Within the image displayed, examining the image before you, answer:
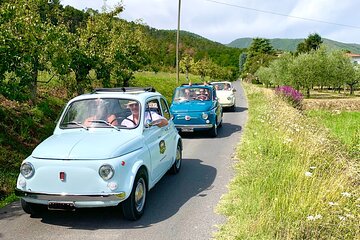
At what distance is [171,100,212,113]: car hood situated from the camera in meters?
12.0

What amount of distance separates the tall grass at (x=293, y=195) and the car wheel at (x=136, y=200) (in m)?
1.20

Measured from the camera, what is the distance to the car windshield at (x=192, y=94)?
42.4 feet

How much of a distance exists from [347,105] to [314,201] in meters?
26.7

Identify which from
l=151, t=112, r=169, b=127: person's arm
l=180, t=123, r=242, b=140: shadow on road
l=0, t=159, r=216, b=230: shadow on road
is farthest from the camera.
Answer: l=180, t=123, r=242, b=140: shadow on road

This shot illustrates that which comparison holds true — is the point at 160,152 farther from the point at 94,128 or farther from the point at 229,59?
the point at 229,59

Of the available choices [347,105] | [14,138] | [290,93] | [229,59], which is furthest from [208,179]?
[229,59]

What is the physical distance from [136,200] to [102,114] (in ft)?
5.31

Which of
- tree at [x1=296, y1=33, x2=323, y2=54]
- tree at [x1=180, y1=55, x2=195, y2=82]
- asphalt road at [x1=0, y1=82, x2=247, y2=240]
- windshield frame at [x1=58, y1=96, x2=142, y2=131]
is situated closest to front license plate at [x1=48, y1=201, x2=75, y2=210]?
asphalt road at [x1=0, y1=82, x2=247, y2=240]

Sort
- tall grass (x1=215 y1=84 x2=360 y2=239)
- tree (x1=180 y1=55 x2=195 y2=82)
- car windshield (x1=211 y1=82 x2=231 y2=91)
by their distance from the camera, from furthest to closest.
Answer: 1. tree (x1=180 y1=55 x2=195 y2=82)
2. car windshield (x1=211 y1=82 x2=231 y2=91)
3. tall grass (x1=215 y1=84 x2=360 y2=239)

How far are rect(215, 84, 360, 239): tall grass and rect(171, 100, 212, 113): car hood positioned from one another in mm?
3960

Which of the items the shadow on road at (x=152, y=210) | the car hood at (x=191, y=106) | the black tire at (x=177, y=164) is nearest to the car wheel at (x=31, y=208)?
the shadow on road at (x=152, y=210)

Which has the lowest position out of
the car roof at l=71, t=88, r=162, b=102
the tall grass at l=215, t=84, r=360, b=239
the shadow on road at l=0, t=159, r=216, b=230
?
the shadow on road at l=0, t=159, r=216, b=230

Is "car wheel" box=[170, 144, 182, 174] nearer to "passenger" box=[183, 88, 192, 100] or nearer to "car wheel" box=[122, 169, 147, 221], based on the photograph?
"car wheel" box=[122, 169, 147, 221]

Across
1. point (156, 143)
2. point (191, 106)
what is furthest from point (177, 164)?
point (191, 106)
